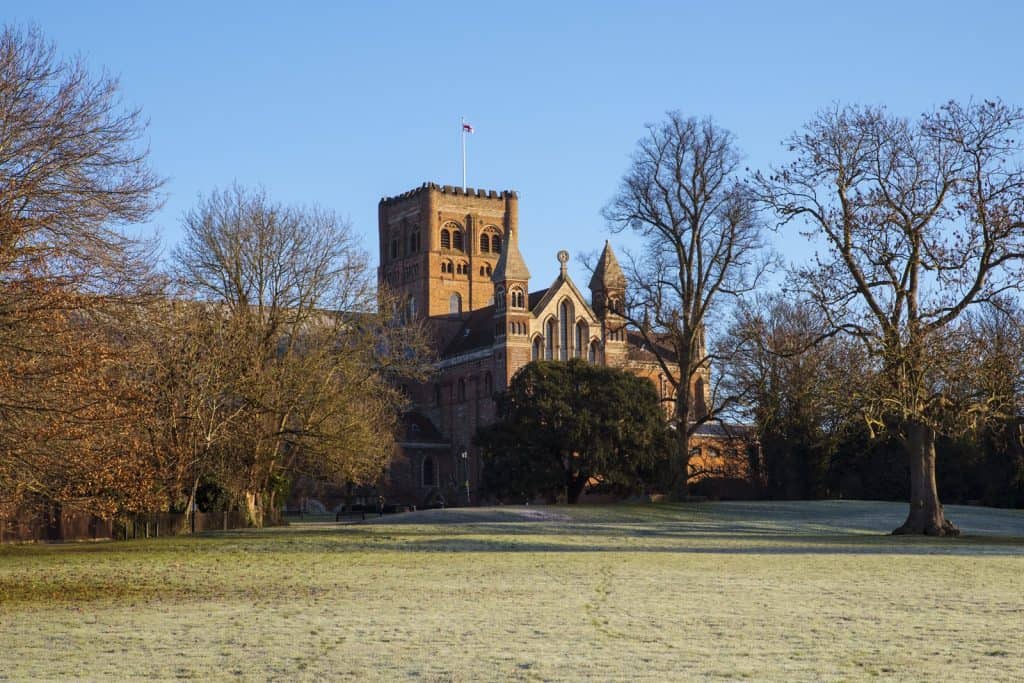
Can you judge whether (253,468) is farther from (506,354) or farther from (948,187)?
(506,354)

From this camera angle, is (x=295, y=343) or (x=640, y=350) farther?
(x=640, y=350)

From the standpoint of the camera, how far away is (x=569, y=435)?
63719mm

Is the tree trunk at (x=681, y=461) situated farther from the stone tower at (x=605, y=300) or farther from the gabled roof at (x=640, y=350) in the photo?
the stone tower at (x=605, y=300)

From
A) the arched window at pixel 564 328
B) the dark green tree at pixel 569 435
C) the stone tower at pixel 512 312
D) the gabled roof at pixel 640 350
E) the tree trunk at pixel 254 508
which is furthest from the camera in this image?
the arched window at pixel 564 328

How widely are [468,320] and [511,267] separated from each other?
16.4 m

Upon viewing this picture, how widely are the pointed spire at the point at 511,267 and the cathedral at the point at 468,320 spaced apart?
0.32ft

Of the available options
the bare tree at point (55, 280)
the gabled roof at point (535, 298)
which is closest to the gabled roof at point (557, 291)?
the gabled roof at point (535, 298)

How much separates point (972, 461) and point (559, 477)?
23.2m

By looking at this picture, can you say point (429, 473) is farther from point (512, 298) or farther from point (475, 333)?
point (512, 298)

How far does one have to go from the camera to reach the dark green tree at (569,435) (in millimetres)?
64125

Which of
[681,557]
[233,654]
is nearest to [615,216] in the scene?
[681,557]

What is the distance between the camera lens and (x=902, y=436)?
41094 mm

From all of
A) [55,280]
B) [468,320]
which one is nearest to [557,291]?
[468,320]

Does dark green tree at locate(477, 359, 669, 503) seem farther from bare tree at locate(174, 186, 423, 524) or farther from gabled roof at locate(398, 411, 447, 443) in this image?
gabled roof at locate(398, 411, 447, 443)
